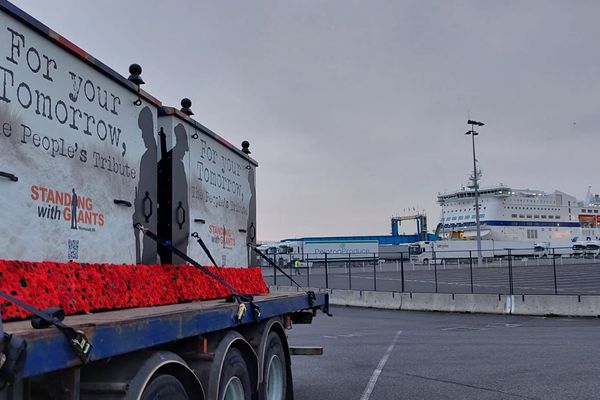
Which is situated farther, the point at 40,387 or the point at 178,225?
the point at 178,225

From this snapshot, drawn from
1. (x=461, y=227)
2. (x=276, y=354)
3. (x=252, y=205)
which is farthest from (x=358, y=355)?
(x=461, y=227)

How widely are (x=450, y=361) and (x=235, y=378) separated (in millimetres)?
6482

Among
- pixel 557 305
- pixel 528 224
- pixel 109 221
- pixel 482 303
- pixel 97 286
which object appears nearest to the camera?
pixel 97 286

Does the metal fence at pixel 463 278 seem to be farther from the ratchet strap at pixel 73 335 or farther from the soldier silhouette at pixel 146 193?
the ratchet strap at pixel 73 335

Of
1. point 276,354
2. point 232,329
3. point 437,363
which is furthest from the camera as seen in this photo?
point 437,363

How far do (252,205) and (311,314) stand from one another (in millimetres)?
1580

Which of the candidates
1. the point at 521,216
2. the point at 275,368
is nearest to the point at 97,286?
the point at 275,368

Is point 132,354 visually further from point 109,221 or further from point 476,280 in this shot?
point 476,280

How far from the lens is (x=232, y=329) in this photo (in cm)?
480

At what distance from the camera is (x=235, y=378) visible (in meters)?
4.59

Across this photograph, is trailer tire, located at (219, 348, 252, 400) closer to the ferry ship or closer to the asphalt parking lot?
the asphalt parking lot

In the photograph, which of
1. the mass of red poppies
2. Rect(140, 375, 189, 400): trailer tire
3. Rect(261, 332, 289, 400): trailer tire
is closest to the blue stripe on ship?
Rect(261, 332, 289, 400): trailer tire

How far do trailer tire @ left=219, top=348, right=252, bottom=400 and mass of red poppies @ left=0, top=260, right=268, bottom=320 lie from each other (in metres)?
Result: 0.72

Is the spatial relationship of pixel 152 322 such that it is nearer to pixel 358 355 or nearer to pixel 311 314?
pixel 311 314
